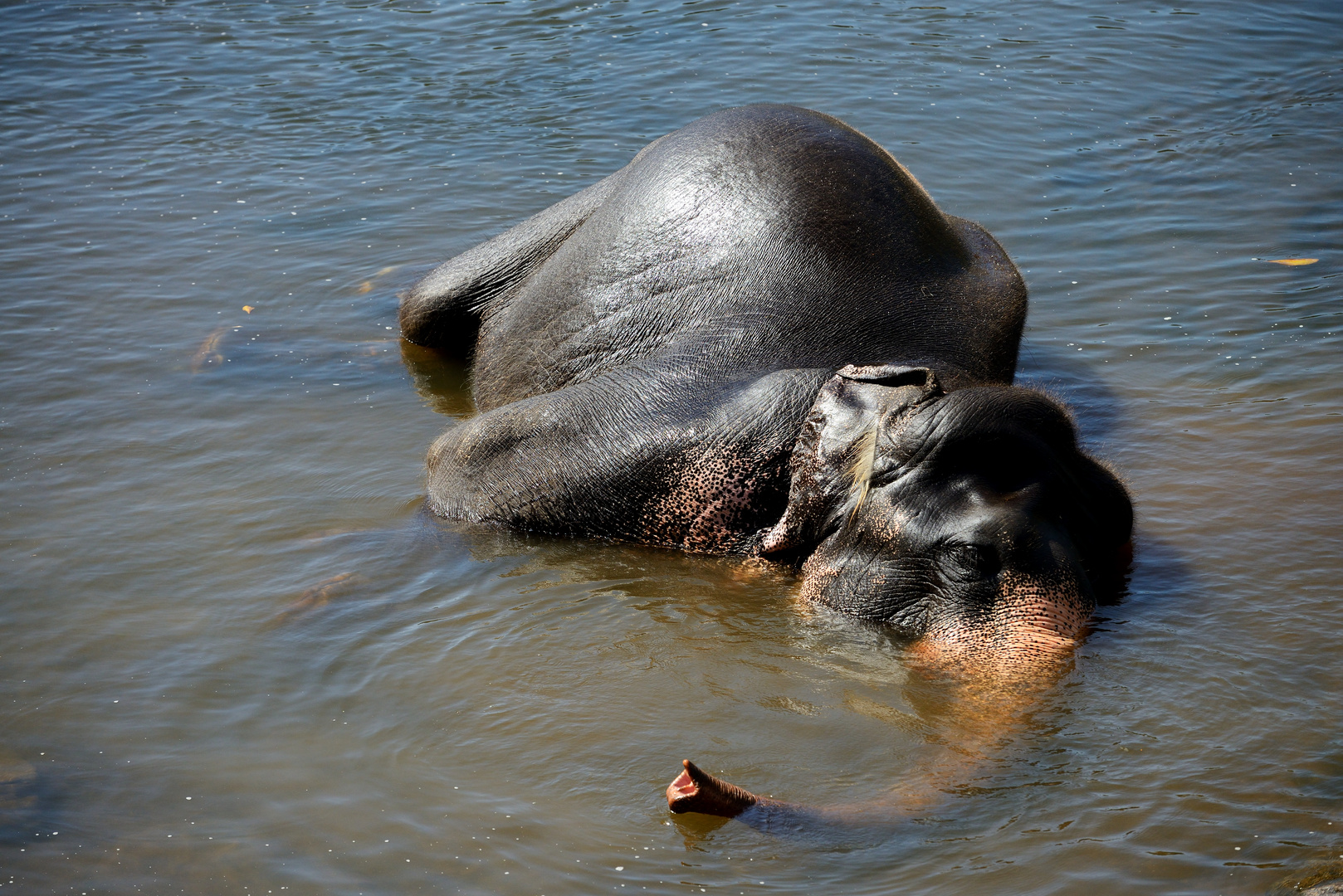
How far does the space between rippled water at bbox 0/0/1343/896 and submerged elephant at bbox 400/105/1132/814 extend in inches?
8.0

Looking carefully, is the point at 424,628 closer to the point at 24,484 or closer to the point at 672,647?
the point at 672,647

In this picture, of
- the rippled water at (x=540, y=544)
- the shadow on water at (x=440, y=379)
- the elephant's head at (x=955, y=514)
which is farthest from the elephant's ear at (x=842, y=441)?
the shadow on water at (x=440, y=379)

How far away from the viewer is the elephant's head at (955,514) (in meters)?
3.46

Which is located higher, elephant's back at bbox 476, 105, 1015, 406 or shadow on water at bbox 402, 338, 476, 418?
elephant's back at bbox 476, 105, 1015, 406

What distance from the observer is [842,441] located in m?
3.91

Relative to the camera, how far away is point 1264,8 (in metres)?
11.1

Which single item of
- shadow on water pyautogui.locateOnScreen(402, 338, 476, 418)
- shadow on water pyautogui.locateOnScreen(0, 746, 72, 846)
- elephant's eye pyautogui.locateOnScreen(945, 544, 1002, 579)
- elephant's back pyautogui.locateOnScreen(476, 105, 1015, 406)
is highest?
Answer: elephant's back pyautogui.locateOnScreen(476, 105, 1015, 406)

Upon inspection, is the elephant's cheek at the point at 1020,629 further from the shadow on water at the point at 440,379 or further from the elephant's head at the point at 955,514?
the shadow on water at the point at 440,379

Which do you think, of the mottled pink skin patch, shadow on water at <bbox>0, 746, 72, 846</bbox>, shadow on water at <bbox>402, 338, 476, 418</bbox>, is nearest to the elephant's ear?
the mottled pink skin patch

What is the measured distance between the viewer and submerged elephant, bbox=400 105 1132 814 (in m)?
3.58

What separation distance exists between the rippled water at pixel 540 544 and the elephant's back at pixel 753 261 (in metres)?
0.84

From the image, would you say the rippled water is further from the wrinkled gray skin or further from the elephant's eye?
the elephant's eye

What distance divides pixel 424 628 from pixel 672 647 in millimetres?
822

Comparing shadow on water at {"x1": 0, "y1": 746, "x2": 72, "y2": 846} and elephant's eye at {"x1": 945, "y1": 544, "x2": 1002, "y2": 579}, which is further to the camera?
elephant's eye at {"x1": 945, "y1": 544, "x2": 1002, "y2": 579}
